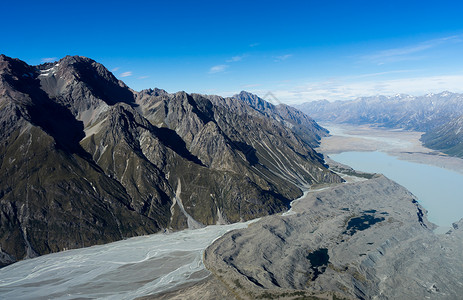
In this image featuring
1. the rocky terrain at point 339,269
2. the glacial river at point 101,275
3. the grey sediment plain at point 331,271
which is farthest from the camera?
the glacial river at point 101,275

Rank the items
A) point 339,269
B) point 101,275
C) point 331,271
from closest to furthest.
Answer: point 331,271, point 339,269, point 101,275

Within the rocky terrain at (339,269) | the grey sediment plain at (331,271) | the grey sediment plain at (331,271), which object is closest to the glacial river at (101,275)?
the grey sediment plain at (331,271)

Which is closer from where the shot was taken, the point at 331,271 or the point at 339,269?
the point at 331,271

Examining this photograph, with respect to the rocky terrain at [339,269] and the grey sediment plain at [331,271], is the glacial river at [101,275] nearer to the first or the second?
the grey sediment plain at [331,271]

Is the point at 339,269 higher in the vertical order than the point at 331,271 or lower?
lower

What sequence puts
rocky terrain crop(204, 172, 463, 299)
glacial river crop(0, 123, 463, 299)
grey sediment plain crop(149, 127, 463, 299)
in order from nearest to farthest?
grey sediment plain crop(149, 127, 463, 299) < rocky terrain crop(204, 172, 463, 299) < glacial river crop(0, 123, 463, 299)

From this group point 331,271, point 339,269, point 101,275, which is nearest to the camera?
point 331,271

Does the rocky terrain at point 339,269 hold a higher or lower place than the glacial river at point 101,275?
lower

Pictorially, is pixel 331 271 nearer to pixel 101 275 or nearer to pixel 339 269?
pixel 339 269

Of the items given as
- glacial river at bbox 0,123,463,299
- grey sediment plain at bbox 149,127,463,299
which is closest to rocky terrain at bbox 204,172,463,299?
grey sediment plain at bbox 149,127,463,299

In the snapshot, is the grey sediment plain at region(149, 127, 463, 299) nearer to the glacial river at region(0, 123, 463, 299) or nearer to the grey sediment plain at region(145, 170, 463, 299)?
the grey sediment plain at region(145, 170, 463, 299)

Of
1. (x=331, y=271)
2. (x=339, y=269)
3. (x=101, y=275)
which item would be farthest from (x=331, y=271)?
(x=101, y=275)

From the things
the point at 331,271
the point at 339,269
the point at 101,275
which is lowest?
the point at 339,269
